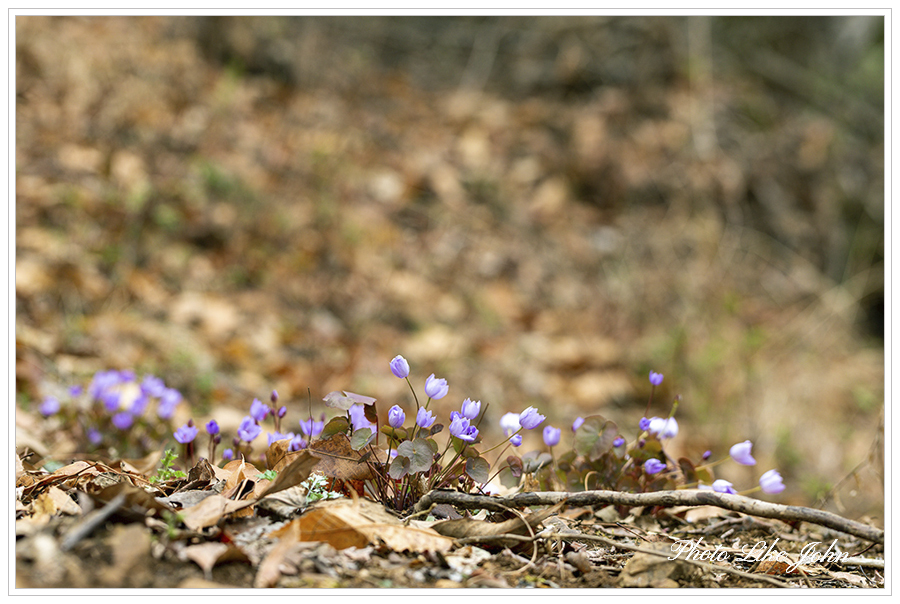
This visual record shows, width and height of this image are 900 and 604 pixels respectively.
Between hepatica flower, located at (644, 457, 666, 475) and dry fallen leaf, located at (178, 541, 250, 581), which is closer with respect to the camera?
dry fallen leaf, located at (178, 541, 250, 581)

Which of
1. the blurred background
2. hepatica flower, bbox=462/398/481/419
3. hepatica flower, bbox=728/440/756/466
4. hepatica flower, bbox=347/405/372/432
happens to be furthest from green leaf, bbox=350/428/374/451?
the blurred background

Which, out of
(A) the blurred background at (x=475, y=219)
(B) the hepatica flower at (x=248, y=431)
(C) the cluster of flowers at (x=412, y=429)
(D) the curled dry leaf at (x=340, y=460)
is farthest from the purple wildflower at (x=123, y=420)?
(D) the curled dry leaf at (x=340, y=460)

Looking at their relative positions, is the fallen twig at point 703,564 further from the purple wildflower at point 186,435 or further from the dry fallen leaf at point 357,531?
the purple wildflower at point 186,435

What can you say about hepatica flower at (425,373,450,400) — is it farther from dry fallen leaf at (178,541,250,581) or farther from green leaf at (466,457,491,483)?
dry fallen leaf at (178,541,250,581)

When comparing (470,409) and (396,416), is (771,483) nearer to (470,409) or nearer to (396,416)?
(470,409)

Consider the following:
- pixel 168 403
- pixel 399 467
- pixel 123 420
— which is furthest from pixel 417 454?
pixel 123 420

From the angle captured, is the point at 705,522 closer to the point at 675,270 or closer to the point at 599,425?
the point at 599,425

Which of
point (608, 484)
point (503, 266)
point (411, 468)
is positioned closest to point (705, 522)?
point (608, 484)
